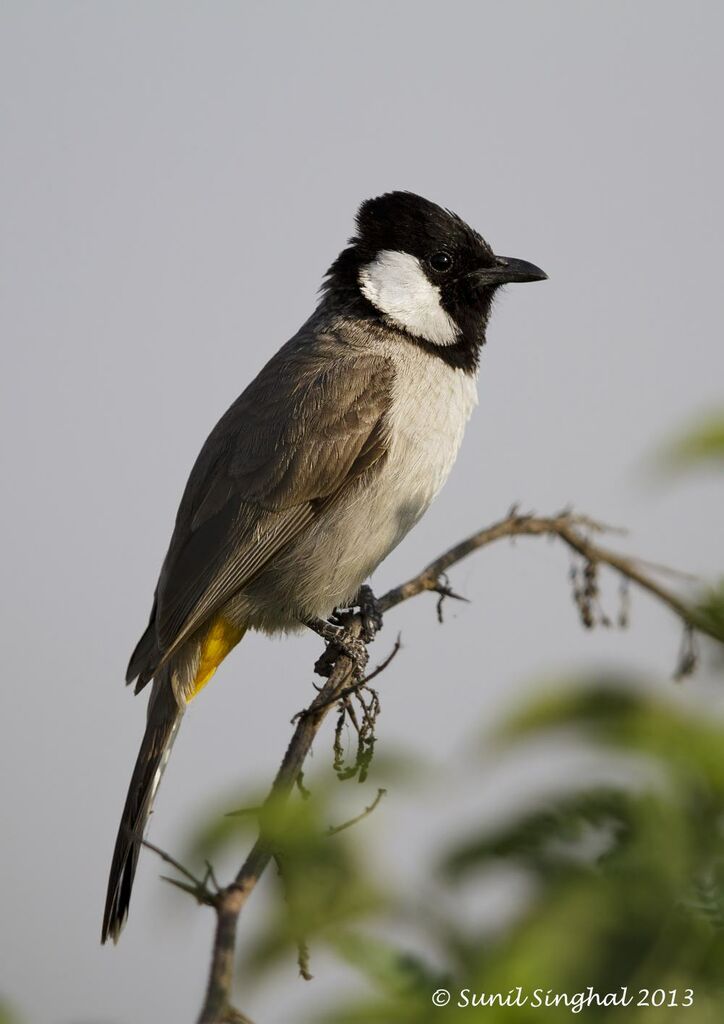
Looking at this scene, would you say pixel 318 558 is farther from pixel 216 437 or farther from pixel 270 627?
pixel 216 437

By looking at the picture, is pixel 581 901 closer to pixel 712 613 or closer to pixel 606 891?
pixel 606 891

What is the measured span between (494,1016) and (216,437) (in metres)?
3.25

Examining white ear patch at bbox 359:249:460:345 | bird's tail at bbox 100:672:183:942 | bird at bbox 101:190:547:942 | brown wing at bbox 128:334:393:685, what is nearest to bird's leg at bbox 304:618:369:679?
bird at bbox 101:190:547:942

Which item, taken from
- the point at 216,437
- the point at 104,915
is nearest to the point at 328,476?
the point at 216,437

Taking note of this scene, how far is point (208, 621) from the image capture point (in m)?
3.56

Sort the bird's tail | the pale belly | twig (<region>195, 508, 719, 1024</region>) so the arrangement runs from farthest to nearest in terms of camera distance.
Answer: the pale belly → the bird's tail → twig (<region>195, 508, 719, 1024</region>)

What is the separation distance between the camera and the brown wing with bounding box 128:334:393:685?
3.56 m

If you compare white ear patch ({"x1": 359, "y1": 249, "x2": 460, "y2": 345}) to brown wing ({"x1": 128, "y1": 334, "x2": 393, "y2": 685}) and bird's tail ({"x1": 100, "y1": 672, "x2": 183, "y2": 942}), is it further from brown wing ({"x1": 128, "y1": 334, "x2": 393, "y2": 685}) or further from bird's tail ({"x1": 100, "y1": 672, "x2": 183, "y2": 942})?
bird's tail ({"x1": 100, "y1": 672, "x2": 183, "y2": 942})

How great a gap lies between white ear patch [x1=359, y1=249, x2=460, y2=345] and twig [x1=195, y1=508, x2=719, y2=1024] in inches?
53.8

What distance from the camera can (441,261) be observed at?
4.37 metres

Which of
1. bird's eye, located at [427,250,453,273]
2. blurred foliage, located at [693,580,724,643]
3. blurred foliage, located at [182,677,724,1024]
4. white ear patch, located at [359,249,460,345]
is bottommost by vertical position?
blurred foliage, located at [182,677,724,1024]

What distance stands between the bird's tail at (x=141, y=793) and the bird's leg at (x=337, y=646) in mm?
466

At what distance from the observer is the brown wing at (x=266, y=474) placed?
3.56 metres

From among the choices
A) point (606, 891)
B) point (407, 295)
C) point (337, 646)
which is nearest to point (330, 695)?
point (337, 646)
